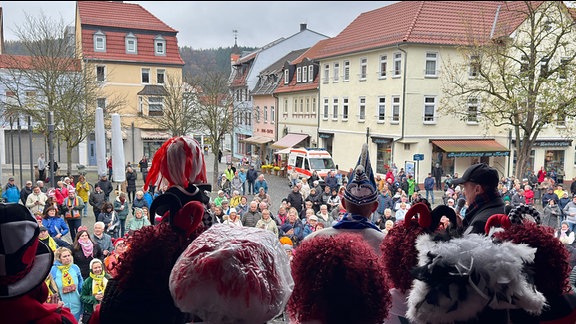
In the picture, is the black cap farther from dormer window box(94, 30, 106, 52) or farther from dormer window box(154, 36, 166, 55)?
dormer window box(154, 36, 166, 55)

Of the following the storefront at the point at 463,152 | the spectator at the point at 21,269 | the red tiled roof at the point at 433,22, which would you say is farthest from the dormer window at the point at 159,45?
the spectator at the point at 21,269

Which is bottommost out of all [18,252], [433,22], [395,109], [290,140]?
[290,140]

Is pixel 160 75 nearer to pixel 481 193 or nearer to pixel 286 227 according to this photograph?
pixel 286 227

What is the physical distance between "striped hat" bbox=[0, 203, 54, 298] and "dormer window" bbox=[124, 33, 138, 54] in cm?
3845

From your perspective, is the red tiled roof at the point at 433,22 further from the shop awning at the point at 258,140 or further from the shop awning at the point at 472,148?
the shop awning at the point at 258,140

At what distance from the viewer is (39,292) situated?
1.90 m

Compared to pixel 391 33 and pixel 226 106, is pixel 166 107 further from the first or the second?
pixel 391 33

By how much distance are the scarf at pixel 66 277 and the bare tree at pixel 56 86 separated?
17403 millimetres

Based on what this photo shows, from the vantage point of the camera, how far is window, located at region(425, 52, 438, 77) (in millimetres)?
26497

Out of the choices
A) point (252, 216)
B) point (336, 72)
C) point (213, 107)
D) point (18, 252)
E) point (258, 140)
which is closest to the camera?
point (18, 252)

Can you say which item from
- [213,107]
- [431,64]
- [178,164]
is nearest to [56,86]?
[213,107]

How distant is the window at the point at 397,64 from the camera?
1049 inches

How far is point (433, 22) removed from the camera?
88.7 ft

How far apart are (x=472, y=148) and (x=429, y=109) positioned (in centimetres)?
310
